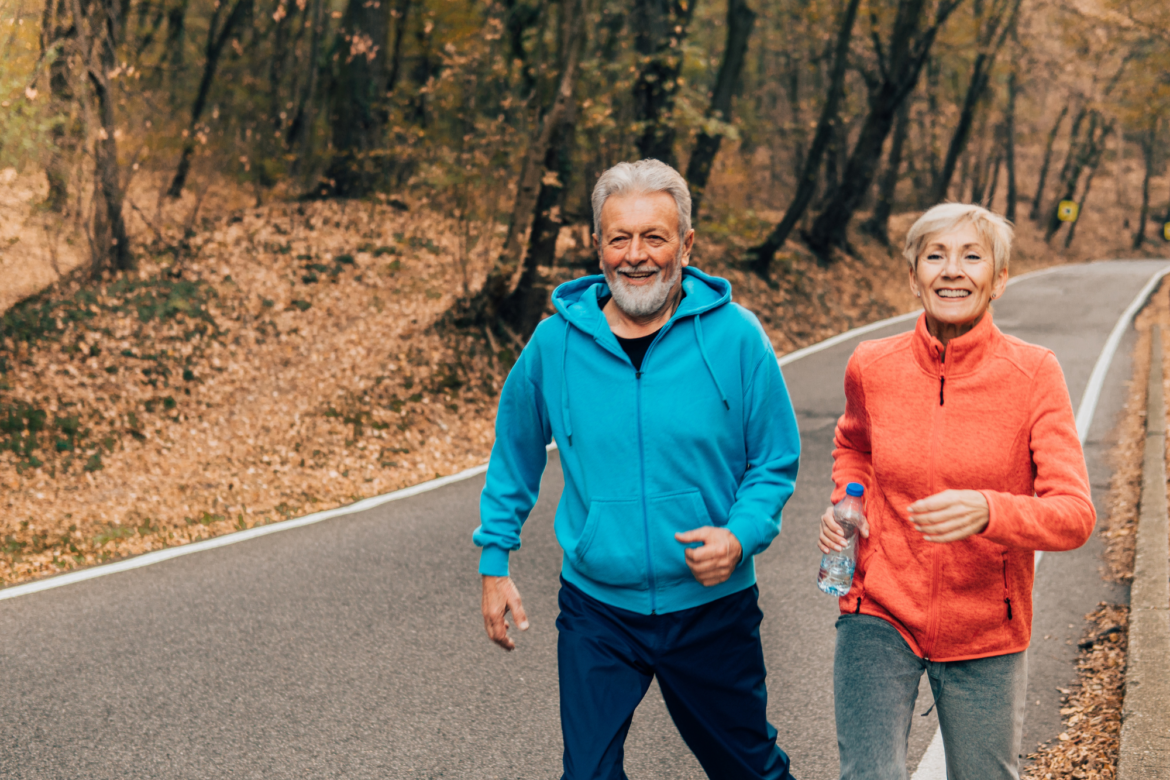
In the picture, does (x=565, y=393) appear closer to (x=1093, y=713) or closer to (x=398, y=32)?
(x=1093, y=713)

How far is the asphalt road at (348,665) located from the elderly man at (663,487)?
1.44m

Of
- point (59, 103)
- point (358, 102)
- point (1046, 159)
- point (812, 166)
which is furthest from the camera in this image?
point (1046, 159)

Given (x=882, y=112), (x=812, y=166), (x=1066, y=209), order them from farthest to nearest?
(x=1066, y=209)
(x=882, y=112)
(x=812, y=166)

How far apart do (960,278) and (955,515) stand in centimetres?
70

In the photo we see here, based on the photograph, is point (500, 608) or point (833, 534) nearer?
point (833, 534)

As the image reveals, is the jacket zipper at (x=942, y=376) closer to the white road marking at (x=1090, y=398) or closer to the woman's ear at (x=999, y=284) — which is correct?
the woman's ear at (x=999, y=284)

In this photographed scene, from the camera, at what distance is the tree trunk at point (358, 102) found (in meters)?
17.3

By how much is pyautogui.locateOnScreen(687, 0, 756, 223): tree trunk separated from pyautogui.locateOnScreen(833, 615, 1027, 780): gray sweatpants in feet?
51.3

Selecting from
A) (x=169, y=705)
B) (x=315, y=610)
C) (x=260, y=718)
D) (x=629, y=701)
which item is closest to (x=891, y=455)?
(x=629, y=701)

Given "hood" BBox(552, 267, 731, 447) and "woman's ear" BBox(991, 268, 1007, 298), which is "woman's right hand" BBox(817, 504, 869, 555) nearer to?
"hood" BBox(552, 267, 731, 447)

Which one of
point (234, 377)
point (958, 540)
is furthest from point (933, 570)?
point (234, 377)

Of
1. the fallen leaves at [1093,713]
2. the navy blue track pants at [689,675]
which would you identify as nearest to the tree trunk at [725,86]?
the fallen leaves at [1093,713]

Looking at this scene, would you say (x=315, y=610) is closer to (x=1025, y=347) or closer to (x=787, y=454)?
(x=787, y=454)

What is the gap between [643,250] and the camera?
2.79 meters
